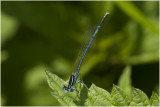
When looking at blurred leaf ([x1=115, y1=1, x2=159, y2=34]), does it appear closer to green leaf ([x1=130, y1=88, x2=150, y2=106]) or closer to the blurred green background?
the blurred green background

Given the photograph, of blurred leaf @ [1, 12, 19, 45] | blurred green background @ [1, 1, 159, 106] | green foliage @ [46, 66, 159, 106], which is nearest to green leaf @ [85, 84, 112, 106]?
green foliage @ [46, 66, 159, 106]

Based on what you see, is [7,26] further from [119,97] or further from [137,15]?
[119,97]

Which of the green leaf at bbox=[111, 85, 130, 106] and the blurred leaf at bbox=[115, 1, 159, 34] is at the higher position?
the blurred leaf at bbox=[115, 1, 159, 34]

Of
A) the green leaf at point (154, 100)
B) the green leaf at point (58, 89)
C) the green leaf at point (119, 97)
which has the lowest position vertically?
the green leaf at point (58, 89)

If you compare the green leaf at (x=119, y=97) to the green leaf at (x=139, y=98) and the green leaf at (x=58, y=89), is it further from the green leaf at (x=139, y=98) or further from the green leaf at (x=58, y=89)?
the green leaf at (x=58, y=89)

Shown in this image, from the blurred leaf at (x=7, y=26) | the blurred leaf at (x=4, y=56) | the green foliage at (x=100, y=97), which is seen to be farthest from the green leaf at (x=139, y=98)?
the blurred leaf at (x=7, y=26)

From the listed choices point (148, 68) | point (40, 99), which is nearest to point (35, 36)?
point (40, 99)

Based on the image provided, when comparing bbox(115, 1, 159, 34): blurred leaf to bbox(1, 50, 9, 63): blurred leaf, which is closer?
bbox(115, 1, 159, 34): blurred leaf
